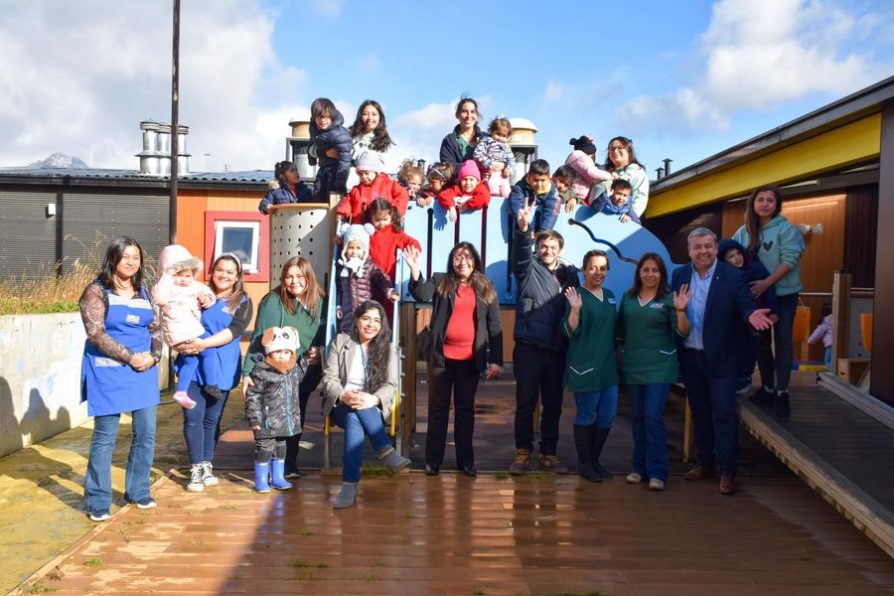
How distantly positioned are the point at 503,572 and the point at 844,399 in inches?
141

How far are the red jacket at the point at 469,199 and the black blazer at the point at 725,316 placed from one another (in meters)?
2.57

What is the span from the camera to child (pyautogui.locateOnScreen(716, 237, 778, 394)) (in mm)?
5430

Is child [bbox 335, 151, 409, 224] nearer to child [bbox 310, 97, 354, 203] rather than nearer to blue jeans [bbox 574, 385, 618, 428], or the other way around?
child [bbox 310, 97, 354, 203]

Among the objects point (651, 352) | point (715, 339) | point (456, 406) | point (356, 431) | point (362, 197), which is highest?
point (362, 197)

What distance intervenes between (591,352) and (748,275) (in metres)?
1.24

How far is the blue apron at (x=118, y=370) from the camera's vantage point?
4398 mm

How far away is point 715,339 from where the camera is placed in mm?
5062

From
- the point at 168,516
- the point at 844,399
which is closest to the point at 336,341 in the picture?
the point at 168,516

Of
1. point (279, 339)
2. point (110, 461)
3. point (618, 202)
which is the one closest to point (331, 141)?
point (279, 339)

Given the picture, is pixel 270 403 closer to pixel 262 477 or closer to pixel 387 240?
pixel 262 477

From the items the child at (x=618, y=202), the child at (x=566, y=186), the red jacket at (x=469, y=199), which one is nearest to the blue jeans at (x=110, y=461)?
the red jacket at (x=469, y=199)

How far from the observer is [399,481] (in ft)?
17.4

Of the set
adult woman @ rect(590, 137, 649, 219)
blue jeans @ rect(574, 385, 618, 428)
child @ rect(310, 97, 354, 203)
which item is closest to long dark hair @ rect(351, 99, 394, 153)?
child @ rect(310, 97, 354, 203)

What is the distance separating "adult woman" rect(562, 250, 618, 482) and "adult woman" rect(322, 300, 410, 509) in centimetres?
122
